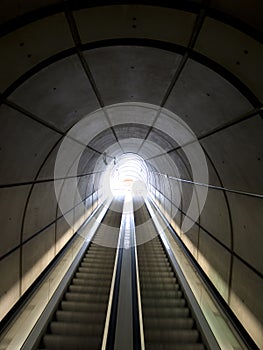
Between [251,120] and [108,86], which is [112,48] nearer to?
[108,86]

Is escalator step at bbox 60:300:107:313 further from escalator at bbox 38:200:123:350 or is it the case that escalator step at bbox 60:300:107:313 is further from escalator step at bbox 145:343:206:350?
escalator step at bbox 145:343:206:350

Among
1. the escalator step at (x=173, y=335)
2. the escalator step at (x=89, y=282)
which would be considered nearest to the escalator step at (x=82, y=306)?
the escalator step at (x=89, y=282)

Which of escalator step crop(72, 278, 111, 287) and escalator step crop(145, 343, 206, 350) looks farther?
escalator step crop(72, 278, 111, 287)

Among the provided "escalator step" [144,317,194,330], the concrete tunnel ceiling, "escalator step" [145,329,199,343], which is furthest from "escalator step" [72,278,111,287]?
"escalator step" [145,329,199,343]

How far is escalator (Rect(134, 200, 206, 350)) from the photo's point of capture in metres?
4.43

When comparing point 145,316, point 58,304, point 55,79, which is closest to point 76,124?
point 55,79

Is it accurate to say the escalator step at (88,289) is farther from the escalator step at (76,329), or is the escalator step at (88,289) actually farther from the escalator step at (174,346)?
the escalator step at (174,346)

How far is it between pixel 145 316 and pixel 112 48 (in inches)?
168

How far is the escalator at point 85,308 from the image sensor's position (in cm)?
421

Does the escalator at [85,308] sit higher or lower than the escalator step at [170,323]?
higher

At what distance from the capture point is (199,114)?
4047 mm

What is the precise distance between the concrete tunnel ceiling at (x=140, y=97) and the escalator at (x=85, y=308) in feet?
2.59

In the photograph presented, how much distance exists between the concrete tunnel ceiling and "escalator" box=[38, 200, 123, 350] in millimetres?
788

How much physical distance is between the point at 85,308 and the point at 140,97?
12.5 ft
